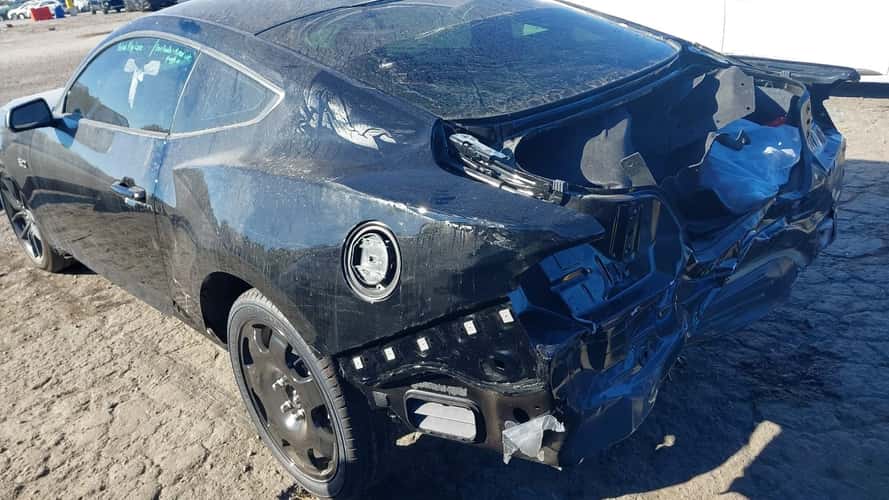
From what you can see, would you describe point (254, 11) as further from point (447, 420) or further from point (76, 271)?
point (76, 271)

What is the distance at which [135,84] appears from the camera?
3373 millimetres

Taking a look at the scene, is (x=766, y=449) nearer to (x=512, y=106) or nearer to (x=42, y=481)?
(x=512, y=106)

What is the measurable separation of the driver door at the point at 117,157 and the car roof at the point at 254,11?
198mm

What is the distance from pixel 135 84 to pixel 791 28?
5.82 m

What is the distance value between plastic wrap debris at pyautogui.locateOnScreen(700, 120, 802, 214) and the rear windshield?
1.50ft

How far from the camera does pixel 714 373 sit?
3.19m

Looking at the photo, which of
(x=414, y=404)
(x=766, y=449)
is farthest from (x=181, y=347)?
(x=766, y=449)

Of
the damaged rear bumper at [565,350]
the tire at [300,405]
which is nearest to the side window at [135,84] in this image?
the tire at [300,405]

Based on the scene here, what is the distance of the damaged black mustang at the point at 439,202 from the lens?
A: 2.05 meters

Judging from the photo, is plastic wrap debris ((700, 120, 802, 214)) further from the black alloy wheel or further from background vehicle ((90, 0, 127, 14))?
background vehicle ((90, 0, 127, 14))

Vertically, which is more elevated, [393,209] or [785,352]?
[393,209]

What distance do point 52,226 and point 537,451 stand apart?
3.32 m

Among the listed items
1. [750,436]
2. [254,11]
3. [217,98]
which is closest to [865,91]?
[750,436]

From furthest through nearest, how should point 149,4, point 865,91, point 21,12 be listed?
1. point 21,12
2. point 149,4
3. point 865,91
